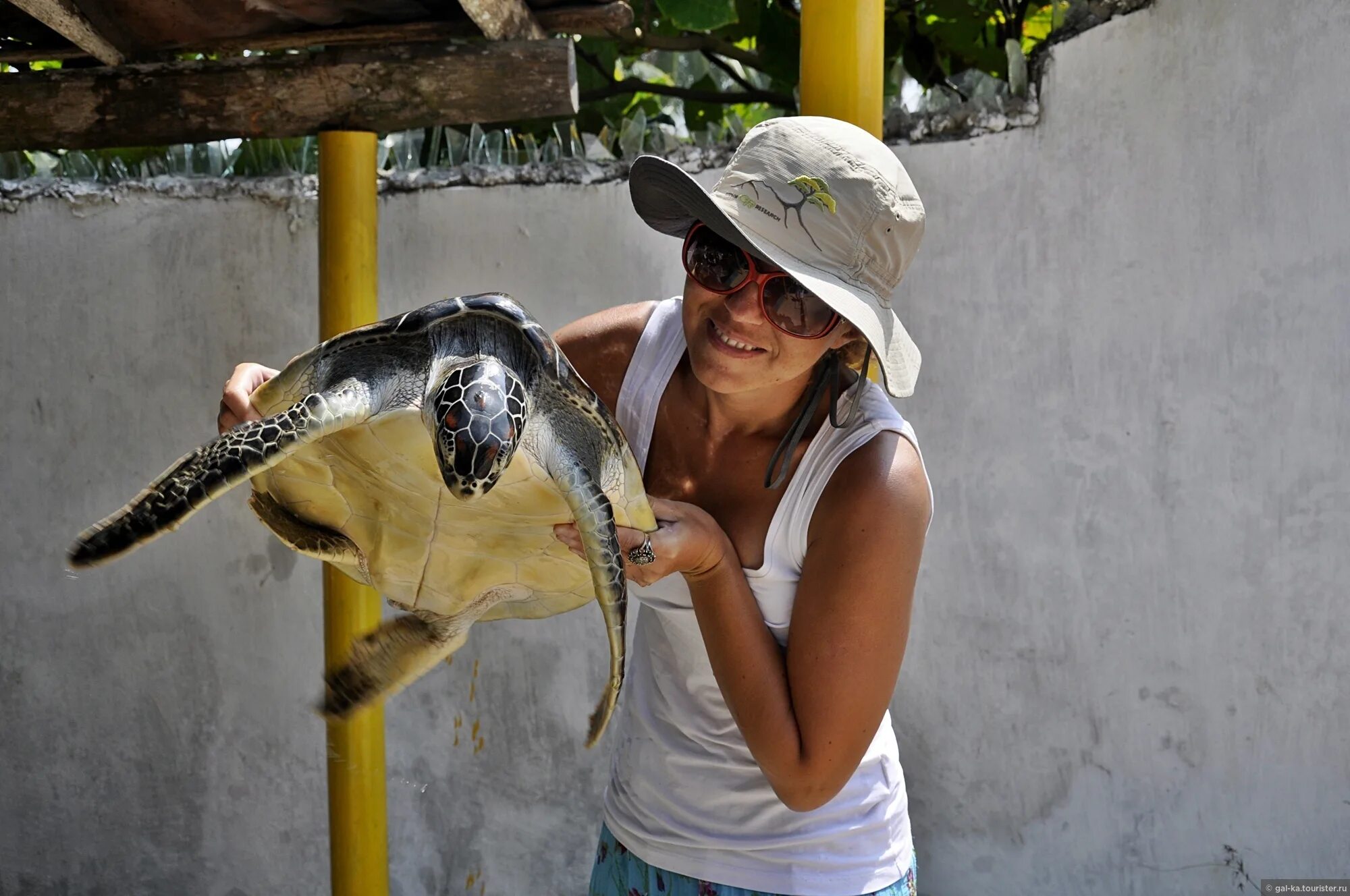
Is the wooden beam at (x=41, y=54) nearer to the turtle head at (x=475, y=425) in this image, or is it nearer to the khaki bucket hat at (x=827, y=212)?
the turtle head at (x=475, y=425)

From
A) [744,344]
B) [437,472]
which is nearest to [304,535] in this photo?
[437,472]

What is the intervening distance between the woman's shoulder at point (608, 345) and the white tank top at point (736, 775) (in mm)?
65

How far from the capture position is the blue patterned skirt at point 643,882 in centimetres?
139

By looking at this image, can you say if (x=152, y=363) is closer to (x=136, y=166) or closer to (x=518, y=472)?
(x=136, y=166)

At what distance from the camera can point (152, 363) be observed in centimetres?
287

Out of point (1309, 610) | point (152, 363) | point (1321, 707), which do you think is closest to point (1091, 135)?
point (1309, 610)

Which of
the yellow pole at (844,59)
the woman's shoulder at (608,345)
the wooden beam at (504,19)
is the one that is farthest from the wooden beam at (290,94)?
the woman's shoulder at (608,345)

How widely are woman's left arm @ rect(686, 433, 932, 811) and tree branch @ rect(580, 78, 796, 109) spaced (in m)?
1.97

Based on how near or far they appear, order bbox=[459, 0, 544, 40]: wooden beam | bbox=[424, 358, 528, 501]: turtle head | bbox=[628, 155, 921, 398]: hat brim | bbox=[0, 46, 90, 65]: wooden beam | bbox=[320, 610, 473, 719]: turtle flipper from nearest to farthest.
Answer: bbox=[628, 155, 921, 398]: hat brim < bbox=[424, 358, 528, 501]: turtle head < bbox=[320, 610, 473, 719]: turtle flipper < bbox=[459, 0, 544, 40]: wooden beam < bbox=[0, 46, 90, 65]: wooden beam

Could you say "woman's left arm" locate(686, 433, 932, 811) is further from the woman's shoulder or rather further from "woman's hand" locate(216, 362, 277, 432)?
"woman's hand" locate(216, 362, 277, 432)

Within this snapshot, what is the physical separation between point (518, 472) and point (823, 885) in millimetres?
625

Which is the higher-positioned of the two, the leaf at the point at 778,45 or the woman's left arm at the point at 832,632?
the leaf at the point at 778,45

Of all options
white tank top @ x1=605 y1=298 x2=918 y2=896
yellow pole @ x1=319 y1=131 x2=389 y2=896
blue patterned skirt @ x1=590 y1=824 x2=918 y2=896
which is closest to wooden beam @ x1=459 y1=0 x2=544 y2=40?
yellow pole @ x1=319 y1=131 x2=389 y2=896

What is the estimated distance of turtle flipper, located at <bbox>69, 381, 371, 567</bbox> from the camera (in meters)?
1.36
